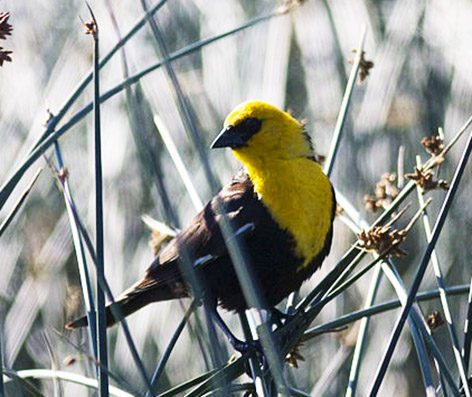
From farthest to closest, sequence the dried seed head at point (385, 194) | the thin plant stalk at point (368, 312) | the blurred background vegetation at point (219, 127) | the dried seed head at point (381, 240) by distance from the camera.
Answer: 1. the blurred background vegetation at point (219, 127)
2. the dried seed head at point (385, 194)
3. the thin plant stalk at point (368, 312)
4. the dried seed head at point (381, 240)

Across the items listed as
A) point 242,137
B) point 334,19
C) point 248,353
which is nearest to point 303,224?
point 242,137

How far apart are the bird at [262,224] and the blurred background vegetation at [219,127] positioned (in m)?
0.38

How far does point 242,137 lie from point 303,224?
0.29 meters

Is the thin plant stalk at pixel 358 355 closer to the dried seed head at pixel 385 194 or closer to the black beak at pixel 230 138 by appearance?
the dried seed head at pixel 385 194

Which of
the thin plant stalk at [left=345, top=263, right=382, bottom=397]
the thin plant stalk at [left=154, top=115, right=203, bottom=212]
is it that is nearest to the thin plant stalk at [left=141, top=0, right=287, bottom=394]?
the thin plant stalk at [left=345, top=263, right=382, bottom=397]

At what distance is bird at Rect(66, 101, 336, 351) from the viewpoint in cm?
185

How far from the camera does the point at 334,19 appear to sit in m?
2.55

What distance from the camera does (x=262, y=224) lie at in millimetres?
1875

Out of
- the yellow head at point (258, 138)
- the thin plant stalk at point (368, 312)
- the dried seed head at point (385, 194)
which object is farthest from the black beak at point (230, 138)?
the thin plant stalk at point (368, 312)

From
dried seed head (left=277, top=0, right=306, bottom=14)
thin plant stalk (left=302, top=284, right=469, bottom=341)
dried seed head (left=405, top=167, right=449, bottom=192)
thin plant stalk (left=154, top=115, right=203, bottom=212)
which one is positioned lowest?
thin plant stalk (left=302, top=284, right=469, bottom=341)

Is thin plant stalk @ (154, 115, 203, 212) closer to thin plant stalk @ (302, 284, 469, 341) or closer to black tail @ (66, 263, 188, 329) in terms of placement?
thin plant stalk @ (302, 284, 469, 341)

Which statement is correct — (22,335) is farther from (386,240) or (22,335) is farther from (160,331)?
(386,240)

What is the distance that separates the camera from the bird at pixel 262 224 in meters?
1.85

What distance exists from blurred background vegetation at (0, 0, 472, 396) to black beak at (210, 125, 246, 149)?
382 millimetres
